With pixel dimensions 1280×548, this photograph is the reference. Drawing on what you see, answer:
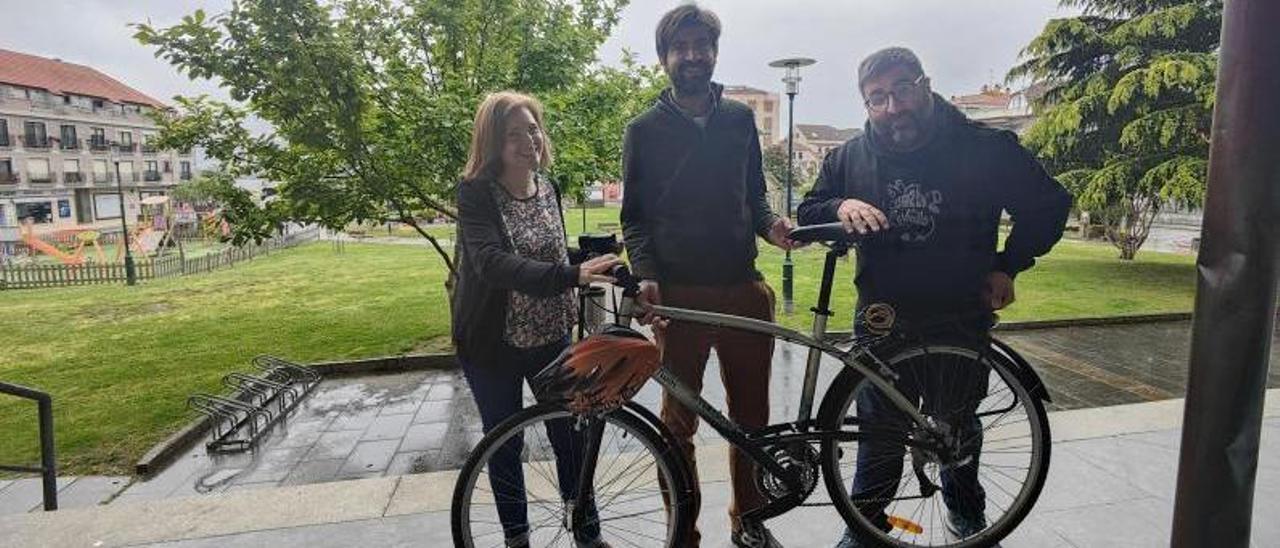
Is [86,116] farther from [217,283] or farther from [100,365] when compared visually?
[100,365]

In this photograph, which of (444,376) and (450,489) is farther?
(444,376)

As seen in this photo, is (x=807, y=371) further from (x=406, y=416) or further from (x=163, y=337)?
(x=163, y=337)

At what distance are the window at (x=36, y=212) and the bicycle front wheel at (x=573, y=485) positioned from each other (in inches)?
1992

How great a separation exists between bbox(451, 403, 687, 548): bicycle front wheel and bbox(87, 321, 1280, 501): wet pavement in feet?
6.20

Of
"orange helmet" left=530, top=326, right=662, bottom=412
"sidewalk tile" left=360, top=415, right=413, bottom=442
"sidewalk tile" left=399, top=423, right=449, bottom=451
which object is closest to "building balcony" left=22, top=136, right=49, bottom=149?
"sidewalk tile" left=360, top=415, right=413, bottom=442

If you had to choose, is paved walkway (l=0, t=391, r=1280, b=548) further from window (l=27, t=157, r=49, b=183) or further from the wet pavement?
window (l=27, t=157, r=49, b=183)

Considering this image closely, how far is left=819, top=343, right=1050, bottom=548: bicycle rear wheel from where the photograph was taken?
91.8 inches

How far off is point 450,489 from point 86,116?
176ft

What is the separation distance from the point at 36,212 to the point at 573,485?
5267cm

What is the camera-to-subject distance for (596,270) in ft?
6.44

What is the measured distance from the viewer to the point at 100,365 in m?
10.3

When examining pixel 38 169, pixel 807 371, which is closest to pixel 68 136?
pixel 38 169

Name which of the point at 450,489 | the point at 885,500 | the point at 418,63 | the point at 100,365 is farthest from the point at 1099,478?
the point at 100,365

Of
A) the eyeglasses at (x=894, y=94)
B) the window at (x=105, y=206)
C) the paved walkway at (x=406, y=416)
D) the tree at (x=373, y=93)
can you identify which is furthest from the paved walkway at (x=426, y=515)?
the window at (x=105, y=206)
